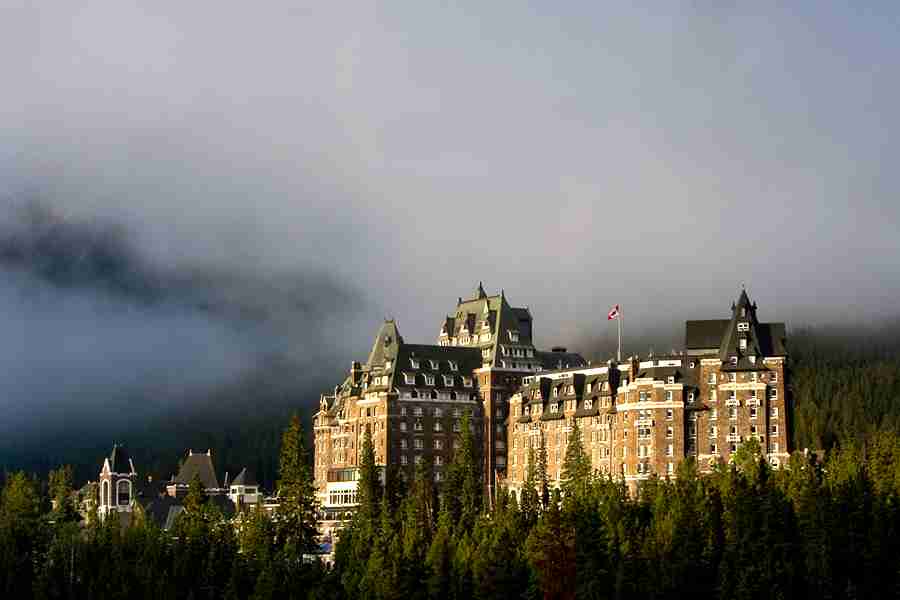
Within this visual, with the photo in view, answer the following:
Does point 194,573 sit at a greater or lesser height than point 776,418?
lesser

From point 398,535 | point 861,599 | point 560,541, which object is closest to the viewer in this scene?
point 560,541

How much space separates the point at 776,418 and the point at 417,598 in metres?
A: 56.0

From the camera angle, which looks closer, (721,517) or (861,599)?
(861,599)

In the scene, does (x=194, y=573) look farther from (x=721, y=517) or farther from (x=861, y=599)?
(x=861, y=599)

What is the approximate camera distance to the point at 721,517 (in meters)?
166

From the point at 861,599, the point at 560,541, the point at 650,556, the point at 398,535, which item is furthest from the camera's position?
the point at 398,535

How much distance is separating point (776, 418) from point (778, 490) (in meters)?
33.1

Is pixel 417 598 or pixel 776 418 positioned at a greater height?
pixel 776 418

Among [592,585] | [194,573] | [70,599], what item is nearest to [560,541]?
[592,585]

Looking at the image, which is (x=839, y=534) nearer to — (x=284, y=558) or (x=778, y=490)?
(x=778, y=490)

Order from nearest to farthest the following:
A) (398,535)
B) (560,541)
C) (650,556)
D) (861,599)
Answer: (560,541), (861,599), (650,556), (398,535)

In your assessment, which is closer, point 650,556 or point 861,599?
point 861,599

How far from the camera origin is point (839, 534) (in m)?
157

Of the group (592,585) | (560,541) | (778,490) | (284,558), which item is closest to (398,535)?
(284,558)
